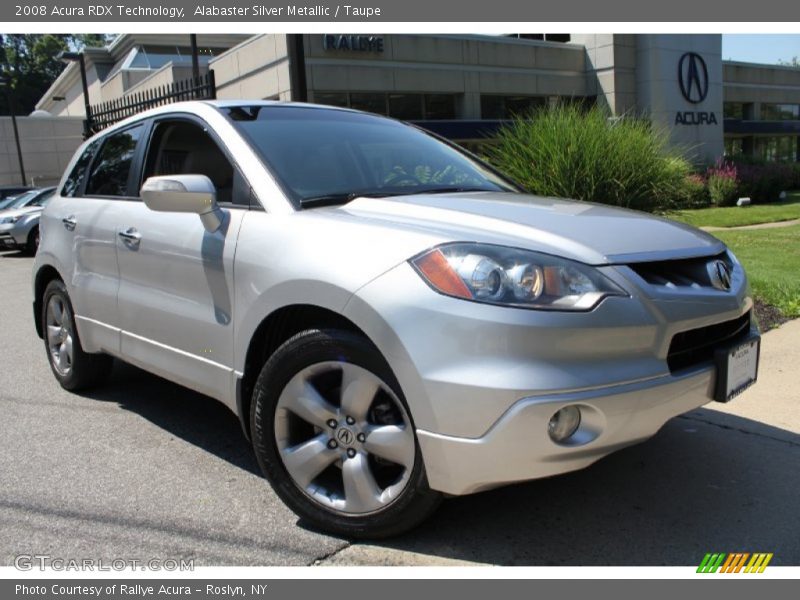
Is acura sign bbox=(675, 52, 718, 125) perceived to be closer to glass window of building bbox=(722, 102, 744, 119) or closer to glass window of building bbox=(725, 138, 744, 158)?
glass window of building bbox=(722, 102, 744, 119)

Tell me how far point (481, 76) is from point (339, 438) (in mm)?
29009

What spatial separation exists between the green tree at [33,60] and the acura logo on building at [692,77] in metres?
55.7

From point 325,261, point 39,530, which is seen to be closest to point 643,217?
point 325,261

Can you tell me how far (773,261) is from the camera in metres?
9.09

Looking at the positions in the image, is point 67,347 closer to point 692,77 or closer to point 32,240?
point 32,240

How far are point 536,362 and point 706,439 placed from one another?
2001mm

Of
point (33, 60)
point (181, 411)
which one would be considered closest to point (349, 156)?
point (181, 411)

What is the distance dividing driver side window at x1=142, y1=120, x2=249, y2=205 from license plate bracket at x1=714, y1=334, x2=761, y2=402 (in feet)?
6.86

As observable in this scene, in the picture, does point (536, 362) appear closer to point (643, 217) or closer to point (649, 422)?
point (649, 422)

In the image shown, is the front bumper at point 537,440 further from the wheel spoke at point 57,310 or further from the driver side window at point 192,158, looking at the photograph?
the wheel spoke at point 57,310

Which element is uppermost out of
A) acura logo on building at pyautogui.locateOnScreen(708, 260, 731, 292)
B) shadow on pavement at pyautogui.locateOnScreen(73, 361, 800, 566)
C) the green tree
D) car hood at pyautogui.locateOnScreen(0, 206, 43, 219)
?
the green tree

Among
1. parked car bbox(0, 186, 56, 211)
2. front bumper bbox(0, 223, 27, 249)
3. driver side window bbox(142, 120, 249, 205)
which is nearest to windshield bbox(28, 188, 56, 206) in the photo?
parked car bbox(0, 186, 56, 211)

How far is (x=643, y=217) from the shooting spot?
10.6 ft

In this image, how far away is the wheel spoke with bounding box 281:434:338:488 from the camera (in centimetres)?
283
